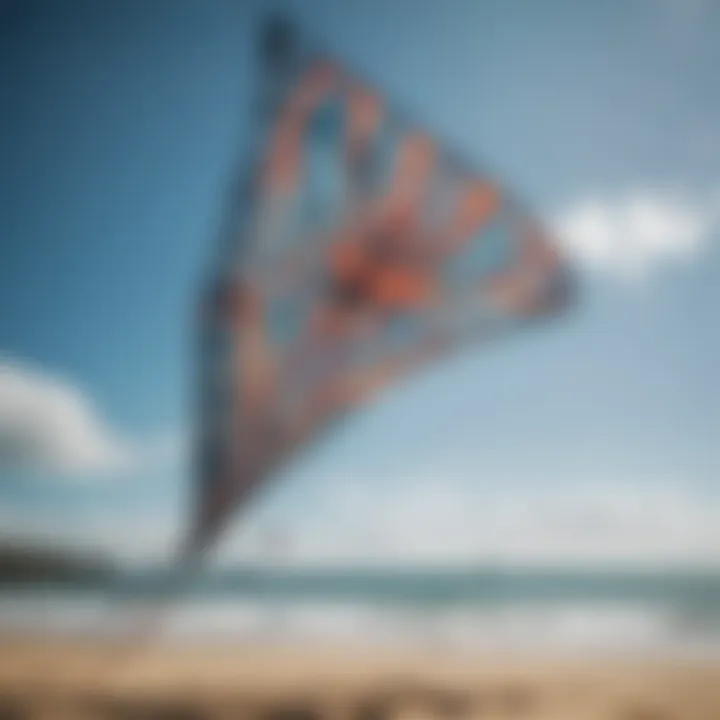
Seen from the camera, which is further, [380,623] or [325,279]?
[380,623]

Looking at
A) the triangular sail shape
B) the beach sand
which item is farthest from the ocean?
the triangular sail shape

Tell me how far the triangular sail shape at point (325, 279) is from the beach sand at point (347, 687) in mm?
401

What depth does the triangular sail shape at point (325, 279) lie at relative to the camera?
2559 mm

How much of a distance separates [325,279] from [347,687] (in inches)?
45.5

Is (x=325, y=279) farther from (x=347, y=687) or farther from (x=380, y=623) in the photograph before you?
(x=380, y=623)

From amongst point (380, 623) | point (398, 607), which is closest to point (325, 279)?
point (398, 607)

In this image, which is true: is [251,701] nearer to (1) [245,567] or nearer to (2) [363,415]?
(1) [245,567]

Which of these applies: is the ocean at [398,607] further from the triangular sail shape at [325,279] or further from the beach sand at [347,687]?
the triangular sail shape at [325,279]

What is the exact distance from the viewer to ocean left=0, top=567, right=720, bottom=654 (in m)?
2.84

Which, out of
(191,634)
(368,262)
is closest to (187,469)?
(191,634)

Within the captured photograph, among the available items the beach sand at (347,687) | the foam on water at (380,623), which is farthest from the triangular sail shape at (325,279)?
the foam on water at (380,623)

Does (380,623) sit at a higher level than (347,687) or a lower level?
higher

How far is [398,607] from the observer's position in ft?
12.7

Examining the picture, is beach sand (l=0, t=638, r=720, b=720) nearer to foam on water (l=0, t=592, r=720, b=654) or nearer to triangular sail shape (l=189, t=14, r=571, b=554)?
foam on water (l=0, t=592, r=720, b=654)
